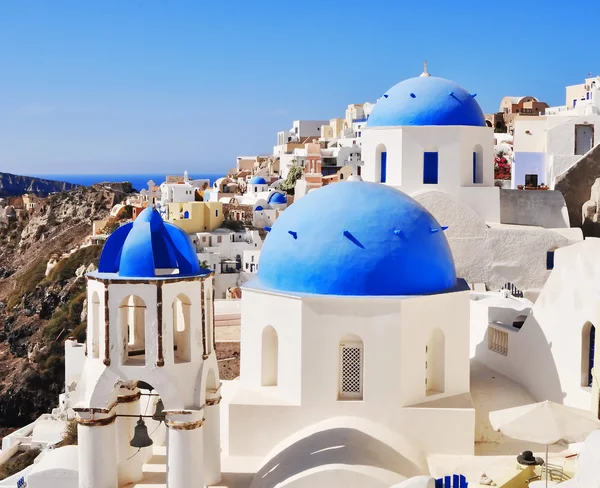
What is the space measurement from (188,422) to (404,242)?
4129 mm

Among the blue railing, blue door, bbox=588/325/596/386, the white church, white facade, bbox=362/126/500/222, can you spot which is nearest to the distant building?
white facade, bbox=362/126/500/222

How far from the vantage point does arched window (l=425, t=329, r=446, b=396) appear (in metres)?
12.3

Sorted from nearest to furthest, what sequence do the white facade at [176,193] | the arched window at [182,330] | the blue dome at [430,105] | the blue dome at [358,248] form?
1. the arched window at [182,330]
2. the blue dome at [358,248]
3. the blue dome at [430,105]
4. the white facade at [176,193]

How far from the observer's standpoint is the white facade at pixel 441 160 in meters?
19.2

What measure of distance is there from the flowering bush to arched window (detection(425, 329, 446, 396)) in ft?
77.0

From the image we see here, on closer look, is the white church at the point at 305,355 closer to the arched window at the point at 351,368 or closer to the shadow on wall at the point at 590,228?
the arched window at the point at 351,368

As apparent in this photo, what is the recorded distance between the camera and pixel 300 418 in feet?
38.9

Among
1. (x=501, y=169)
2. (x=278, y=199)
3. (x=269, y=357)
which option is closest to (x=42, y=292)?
(x=278, y=199)

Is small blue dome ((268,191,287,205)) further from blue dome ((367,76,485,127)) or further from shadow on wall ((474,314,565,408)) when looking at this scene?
shadow on wall ((474,314,565,408))

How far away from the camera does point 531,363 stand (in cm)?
1405

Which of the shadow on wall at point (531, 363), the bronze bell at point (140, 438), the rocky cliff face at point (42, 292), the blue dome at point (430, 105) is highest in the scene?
the blue dome at point (430, 105)

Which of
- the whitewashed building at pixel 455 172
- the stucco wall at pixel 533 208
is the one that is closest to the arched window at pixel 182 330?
the whitewashed building at pixel 455 172

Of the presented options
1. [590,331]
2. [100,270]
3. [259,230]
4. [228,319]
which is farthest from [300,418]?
[259,230]

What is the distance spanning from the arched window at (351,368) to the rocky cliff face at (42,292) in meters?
34.5
